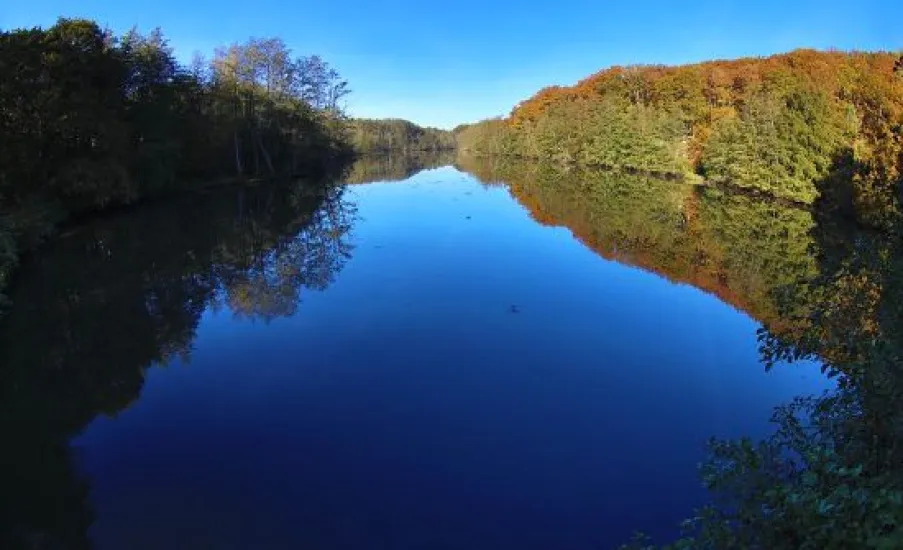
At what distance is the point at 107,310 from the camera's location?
16750mm

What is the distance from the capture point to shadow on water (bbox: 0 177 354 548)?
330 inches

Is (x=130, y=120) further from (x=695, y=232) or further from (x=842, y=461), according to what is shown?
(x=842, y=461)

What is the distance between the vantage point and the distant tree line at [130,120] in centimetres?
2800

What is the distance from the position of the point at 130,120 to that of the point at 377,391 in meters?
36.5

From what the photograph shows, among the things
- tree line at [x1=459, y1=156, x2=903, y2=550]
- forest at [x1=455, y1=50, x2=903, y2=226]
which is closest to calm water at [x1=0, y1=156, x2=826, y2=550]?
tree line at [x1=459, y1=156, x2=903, y2=550]

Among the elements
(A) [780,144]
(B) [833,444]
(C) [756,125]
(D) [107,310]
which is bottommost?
(D) [107,310]

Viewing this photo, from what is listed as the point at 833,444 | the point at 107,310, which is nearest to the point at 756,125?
the point at 107,310

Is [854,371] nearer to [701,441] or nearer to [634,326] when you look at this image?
[701,441]

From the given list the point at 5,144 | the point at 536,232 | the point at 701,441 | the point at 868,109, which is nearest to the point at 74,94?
the point at 5,144

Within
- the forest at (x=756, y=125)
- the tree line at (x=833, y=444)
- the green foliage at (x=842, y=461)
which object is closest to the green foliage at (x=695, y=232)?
the forest at (x=756, y=125)

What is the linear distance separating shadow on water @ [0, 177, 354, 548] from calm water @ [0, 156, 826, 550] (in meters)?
0.08

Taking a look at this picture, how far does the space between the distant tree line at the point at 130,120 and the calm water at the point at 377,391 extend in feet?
19.1

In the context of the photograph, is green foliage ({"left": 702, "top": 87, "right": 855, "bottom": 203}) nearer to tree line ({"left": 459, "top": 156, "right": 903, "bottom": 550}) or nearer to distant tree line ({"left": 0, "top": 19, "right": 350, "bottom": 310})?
tree line ({"left": 459, "top": 156, "right": 903, "bottom": 550})

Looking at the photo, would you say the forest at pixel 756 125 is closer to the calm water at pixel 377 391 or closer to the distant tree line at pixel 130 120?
the calm water at pixel 377 391
